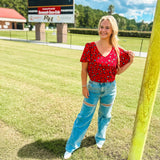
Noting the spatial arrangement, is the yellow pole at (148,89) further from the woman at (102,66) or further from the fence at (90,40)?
the fence at (90,40)

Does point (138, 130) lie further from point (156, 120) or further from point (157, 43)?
point (156, 120)

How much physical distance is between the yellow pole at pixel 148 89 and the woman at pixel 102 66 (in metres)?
0.50

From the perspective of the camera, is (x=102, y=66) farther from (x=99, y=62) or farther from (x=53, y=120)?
(x=53, y=120)

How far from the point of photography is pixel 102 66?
2.13 m

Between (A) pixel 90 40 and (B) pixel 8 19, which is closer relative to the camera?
(A) pixel 90 40

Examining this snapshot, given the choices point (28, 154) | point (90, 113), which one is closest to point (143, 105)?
point (90, 113)

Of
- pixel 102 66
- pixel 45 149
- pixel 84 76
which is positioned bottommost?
pixel 45 149

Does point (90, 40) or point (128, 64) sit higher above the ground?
point (128, 64)

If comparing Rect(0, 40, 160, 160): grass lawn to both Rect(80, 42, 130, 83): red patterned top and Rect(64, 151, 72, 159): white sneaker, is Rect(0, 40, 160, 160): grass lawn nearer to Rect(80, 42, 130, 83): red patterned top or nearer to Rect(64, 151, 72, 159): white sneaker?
Rect(64, 151, 72, 159): white sneaker

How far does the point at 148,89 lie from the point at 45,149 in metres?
1.88

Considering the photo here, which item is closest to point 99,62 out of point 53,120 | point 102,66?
point 102,66

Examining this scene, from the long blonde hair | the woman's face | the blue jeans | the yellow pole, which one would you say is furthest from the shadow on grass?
the woman's face

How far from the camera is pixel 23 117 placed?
11.6 feet

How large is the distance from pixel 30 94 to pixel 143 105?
3.54 m
